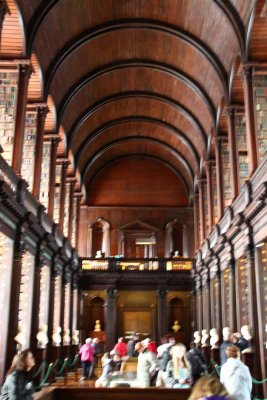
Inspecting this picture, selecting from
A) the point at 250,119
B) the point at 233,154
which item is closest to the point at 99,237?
the point at 233,154

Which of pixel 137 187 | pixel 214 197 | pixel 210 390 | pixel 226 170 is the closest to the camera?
pixel 210 390

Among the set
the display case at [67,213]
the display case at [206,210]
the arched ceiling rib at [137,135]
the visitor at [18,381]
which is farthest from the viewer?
the arched ceiling rib at [137,135]

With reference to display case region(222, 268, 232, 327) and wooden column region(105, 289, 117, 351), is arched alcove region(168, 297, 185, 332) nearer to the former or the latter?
wooden column region(105, 289, 117, 351)

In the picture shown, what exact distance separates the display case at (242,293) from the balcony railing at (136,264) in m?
8.91

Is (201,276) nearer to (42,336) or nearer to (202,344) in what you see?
(202,344)

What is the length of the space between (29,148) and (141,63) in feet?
17.5

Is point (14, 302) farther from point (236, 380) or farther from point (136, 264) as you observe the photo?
point (136, 264)

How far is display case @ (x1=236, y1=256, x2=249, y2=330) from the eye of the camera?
13195 millimetres

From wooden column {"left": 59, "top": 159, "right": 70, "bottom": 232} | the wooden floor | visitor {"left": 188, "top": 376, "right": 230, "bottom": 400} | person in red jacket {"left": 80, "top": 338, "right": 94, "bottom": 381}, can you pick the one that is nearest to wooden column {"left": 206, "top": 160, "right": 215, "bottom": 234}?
wooden column {"left": 59, "top": 159, "right": 70, "bottom": 232}

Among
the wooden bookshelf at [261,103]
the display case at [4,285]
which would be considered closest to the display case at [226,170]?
the wooden bookshelf at [261,103]

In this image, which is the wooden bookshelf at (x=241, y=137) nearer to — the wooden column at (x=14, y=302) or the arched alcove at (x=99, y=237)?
the wooden column at (x=14, y=302)

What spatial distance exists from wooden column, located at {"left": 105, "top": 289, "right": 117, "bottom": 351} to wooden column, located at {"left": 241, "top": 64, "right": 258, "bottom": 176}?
39.4ft

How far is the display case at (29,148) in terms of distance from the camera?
14867 mm

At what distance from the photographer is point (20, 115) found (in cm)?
1185
